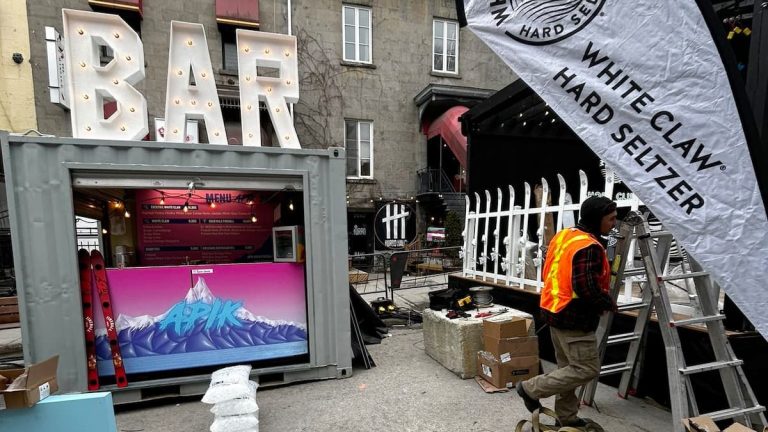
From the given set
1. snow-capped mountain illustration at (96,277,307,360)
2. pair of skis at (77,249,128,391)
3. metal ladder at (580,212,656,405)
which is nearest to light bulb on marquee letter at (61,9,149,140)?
pair of skis at (77,249,128,391)

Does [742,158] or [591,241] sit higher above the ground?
[742,158]

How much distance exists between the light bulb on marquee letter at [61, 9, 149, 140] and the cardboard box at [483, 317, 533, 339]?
4429mm

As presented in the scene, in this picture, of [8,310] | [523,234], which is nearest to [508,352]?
[523,234]

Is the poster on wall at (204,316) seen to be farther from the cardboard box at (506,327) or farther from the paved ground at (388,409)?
the cardboard box at (506,327)

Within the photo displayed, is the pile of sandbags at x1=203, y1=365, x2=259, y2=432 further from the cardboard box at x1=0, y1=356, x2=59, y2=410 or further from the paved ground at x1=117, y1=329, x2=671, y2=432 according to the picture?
the cardboard box at x1=0, y1=356, x2=59, y2=410

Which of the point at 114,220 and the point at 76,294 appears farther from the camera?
the point at 114,220

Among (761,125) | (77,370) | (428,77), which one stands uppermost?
(428,77)

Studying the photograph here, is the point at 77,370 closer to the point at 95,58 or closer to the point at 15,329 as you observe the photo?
the point at 95,58

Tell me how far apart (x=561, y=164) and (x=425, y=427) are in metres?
6.44

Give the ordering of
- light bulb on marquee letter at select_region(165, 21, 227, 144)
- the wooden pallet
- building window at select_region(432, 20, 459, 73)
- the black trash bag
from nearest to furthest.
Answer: light bulb on marquee letter at select_region(165, 21, 227, 144)
the black trash bag
the wooden pallet
building window at select_region(432, 20, 459, 73)

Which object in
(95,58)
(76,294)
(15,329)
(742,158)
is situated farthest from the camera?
(15,329)

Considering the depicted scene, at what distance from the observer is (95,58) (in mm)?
3754

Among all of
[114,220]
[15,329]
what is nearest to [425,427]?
[114,220]

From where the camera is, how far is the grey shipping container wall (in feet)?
11.0
